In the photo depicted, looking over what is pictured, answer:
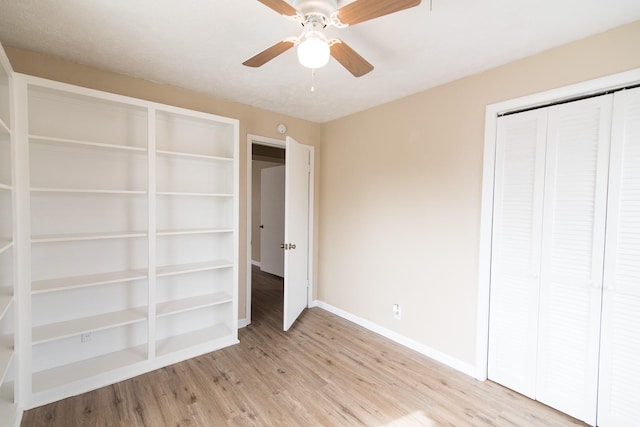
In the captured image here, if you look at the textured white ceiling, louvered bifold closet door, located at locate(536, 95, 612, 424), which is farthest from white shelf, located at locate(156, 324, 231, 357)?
louvered bifold closet door, located at locate(536, 95, 612, 424)

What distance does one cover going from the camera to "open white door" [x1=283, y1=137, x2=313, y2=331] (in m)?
3.12

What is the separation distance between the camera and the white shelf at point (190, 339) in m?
2.59

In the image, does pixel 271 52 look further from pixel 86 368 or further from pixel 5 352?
pixel 86 368

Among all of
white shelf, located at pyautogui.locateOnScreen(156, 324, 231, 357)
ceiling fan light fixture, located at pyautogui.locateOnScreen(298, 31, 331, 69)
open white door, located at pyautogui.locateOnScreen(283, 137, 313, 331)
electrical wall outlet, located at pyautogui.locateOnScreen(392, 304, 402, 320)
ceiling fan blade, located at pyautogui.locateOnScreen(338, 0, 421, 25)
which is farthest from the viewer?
open white door, located at pyautogui.locateOnScreen(283, 137, 313, 331)

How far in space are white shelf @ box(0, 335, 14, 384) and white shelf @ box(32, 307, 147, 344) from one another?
0.12m

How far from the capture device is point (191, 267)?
2.71m

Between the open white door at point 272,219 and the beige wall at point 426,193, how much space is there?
195 centimetres

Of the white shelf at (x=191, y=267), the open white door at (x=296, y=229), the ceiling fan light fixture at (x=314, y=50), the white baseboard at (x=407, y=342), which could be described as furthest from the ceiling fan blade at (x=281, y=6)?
the white baseboard at (x=407, y=342)

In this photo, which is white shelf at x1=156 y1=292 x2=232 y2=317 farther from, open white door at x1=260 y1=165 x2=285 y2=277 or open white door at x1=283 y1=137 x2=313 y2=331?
open white door at x1=260 y1=165 x2=285 y2=277

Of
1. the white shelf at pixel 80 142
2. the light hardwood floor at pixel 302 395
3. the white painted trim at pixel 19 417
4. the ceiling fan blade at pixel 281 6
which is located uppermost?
the ceiling fan blade at pixel 281 6

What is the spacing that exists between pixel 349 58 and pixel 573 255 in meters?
1.96

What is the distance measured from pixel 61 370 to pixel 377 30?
11.0 feet

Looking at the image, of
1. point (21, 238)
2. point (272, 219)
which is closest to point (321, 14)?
→ point (21, 238)

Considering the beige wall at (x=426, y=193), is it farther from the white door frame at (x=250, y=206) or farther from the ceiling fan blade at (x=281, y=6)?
the ceiling fan blade at (x=281, y=6)
